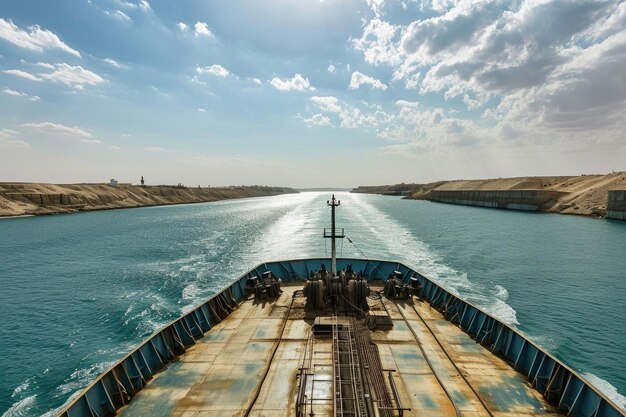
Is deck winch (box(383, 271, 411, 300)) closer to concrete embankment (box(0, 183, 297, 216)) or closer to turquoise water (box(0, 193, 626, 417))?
turquoise water (box(0, 193, 626, 417))

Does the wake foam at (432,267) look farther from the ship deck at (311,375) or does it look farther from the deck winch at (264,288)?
the deck winch at (264,288)

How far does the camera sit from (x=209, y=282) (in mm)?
40344

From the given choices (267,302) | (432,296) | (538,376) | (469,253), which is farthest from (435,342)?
(469,253)

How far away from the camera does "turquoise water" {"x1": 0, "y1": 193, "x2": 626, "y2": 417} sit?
2242cm

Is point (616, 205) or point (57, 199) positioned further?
point (57, 199)

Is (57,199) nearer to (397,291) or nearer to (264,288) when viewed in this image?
(264,288)

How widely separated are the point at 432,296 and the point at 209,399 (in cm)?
1657

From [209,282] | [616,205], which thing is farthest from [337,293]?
[616,205]

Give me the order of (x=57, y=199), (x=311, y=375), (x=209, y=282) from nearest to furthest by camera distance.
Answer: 1. (x=311, y=375)
2. (x=209, y=282)
3. (x=57, y=199)


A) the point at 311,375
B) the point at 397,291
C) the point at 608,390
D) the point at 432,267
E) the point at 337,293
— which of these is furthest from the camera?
the point at 432,267

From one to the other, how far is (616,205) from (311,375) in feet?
410

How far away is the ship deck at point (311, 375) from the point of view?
11875mm

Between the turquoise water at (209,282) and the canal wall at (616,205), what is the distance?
47.5 ft

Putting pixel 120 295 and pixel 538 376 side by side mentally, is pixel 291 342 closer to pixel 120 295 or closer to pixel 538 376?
pixel 538 376
